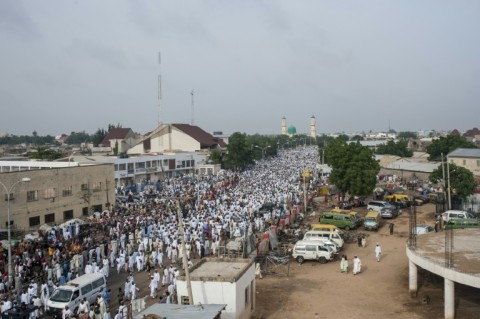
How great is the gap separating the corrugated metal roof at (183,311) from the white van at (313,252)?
1082 cm

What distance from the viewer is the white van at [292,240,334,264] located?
23.1 m

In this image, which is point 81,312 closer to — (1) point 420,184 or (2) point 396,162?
(1) point 420,184

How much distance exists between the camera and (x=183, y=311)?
12484 millimetres

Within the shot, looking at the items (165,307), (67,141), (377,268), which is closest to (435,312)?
(377,268)

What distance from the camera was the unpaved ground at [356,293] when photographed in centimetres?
1666

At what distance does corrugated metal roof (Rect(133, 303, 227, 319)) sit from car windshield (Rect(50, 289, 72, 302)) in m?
4.27

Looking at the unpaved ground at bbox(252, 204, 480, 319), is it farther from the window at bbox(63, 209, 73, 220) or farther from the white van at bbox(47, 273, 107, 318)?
the window at bbox(63, 209, 73, 220)

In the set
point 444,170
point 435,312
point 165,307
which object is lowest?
point 435,312

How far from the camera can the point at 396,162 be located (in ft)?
213

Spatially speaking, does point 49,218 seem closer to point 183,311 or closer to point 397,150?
point 183,311

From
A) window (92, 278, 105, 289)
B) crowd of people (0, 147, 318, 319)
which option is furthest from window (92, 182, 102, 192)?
→ window (92, 278, 105, 289)

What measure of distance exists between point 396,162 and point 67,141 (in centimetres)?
16274

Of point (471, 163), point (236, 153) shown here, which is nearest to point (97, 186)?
point (236, 153)

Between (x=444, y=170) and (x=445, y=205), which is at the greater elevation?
(x=444, y=170)
